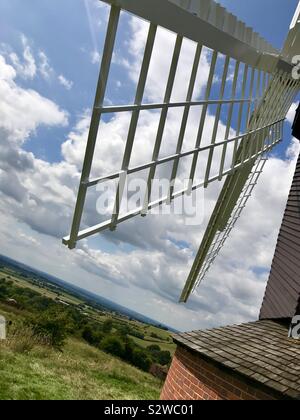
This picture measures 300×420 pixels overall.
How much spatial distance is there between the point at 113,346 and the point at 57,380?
18.1 meters

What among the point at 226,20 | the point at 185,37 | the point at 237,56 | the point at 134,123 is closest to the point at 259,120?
the point at 237,56

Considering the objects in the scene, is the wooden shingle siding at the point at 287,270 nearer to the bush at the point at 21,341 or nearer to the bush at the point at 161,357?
the bush at the point at 21,341

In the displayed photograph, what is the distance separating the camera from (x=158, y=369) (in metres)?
23.0

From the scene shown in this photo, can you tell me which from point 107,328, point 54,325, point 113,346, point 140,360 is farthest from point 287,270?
point 107,328

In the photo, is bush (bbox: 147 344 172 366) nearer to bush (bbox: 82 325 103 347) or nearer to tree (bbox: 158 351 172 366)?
tree (bbox: 158 351 172 366)

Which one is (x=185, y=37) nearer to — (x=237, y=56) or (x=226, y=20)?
(x=226, y=20)

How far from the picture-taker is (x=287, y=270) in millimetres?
7867

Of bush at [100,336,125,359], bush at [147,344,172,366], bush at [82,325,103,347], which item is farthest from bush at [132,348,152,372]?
bush at [82,325,103,347]

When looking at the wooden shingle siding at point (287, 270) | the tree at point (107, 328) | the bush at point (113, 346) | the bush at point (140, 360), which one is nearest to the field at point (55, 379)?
the wooden shingle siding at point (287, 270)

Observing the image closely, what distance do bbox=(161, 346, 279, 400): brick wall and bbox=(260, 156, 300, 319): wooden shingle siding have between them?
6.16 ft

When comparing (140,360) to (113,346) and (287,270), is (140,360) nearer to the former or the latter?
(113,346)

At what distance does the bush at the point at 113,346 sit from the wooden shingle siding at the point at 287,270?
21.0 m

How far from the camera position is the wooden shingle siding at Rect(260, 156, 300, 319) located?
7158mm
